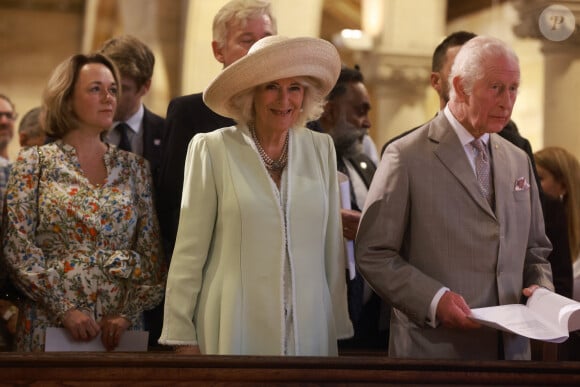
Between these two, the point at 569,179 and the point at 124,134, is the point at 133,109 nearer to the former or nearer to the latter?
the point at 124,134

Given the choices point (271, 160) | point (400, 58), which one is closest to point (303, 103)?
point (271, 160)

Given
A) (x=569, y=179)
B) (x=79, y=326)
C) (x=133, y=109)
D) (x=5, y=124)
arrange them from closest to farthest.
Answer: (x=79, y=326)
(x=133, y=109)
(x=569, y=179)
(x=5, y=124)

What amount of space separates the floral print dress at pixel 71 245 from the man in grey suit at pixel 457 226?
3.06 feet

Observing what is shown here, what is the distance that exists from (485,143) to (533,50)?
18.2 ft

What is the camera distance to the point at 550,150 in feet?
19.6

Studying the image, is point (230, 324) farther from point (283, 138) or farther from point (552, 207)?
point (552, 207)

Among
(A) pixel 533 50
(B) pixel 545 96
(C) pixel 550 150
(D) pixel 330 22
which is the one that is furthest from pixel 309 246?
(D) pixel 330 22

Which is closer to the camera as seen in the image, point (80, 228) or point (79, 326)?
point (79, 326)

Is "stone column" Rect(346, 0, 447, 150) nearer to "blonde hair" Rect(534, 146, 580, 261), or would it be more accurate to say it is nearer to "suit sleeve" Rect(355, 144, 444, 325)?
"blonde hair" Rect(534, 146, 580, 261)

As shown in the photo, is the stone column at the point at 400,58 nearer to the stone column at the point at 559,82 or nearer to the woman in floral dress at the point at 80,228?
the stone column at the point at 559,82

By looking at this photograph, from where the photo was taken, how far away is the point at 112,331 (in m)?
4.19

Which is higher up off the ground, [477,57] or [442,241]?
[477,57]

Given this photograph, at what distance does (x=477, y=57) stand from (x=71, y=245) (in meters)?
1.64

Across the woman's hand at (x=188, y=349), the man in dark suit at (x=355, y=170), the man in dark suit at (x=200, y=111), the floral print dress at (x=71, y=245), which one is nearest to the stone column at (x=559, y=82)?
the man in dark suit at (x=355, y=170)
